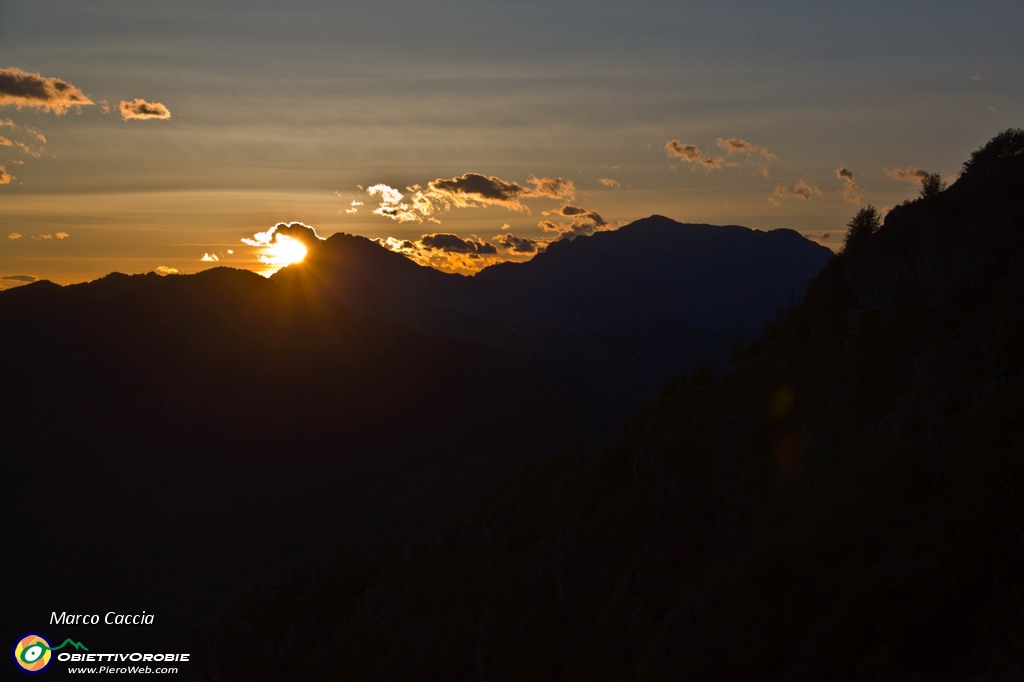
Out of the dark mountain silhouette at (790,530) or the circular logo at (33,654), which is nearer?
the dark mountain silhouette at (790,530)

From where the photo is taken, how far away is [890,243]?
3391cm

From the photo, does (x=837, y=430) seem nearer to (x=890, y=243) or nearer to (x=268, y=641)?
(x=890, y=243)

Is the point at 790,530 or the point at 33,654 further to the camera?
the point at 33,654

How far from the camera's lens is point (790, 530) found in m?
25.9

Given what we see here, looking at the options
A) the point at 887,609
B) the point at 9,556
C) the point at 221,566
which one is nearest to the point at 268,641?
the point at 887,609

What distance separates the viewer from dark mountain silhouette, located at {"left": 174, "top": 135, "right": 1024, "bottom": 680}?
819 inches

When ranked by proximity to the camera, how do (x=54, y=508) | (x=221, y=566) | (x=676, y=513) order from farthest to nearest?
(x=54, y=508), (x=221, y=566), (x=676, y=513)

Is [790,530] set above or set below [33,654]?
above

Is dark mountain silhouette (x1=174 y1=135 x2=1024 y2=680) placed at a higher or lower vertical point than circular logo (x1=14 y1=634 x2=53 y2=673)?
higher

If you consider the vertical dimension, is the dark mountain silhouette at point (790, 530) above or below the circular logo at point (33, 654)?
above

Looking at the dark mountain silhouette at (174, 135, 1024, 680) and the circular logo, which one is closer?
the dark mountain silhouette at (174, 135, 1024, 680)

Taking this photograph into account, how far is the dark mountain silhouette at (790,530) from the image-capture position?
68.2 ft

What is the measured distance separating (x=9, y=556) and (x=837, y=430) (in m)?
169

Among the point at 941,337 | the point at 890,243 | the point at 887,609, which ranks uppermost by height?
the point at 890,243
